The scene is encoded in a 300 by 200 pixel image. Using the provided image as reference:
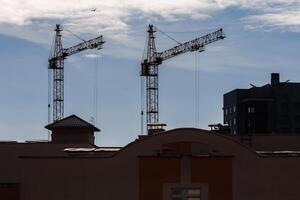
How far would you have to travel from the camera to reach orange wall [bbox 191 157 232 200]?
50.6 m

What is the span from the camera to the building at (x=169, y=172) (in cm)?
5056

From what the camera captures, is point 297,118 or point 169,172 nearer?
point 169,172

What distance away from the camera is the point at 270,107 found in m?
166

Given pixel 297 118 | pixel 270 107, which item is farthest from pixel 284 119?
pixel 270 107

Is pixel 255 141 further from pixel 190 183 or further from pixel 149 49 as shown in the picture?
pixel 149 49

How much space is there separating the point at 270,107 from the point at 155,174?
388ft

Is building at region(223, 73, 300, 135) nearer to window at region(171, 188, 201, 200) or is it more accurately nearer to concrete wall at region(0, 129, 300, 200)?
concrete wall at region(0, 129, 300, 200)

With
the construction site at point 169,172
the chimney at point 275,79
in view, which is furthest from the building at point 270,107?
the construction site at point 169,172

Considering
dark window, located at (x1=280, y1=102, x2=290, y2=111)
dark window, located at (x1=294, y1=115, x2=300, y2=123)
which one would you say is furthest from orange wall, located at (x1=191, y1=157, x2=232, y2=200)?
dark window, located at (x1=294, y1=115, x2=300, y2=123)

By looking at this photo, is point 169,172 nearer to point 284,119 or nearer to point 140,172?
point 140,172

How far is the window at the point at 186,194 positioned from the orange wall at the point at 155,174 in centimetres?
75

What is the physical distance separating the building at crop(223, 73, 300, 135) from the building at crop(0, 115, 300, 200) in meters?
112

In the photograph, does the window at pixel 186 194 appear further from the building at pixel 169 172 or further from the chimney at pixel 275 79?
the chimney at pixel 275 79

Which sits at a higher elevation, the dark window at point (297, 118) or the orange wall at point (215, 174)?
the dark window at point (297, 118)
